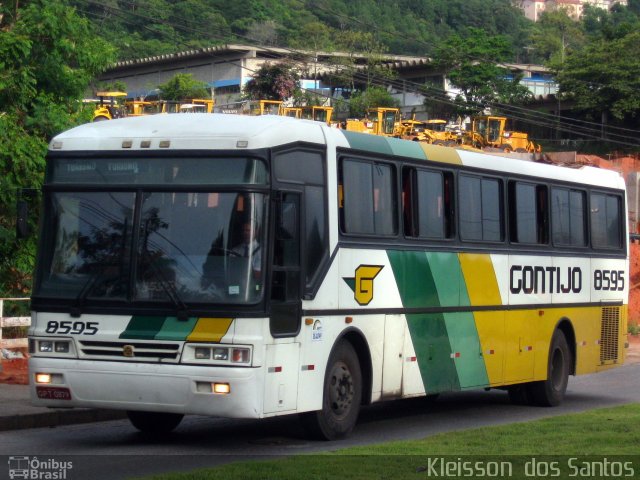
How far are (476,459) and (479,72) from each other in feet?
261

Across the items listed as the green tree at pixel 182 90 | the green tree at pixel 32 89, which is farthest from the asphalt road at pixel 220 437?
the green tree at pixel 182 90

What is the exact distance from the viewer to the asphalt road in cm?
1106

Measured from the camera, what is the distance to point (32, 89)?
68.9 ft

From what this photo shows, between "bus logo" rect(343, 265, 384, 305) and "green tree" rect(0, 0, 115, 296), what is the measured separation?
9050 mm

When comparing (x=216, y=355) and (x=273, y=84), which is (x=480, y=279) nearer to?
(x=216, y=355)

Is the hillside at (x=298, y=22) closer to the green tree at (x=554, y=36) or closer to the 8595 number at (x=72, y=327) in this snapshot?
the green tree at (x=554, y=36)

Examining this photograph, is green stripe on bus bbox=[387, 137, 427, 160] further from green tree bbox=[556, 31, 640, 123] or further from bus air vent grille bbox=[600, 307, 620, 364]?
green tree bbox=[556, 31, 640, 123]

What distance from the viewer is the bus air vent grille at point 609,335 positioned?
19.4 meters

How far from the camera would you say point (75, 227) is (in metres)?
12.0

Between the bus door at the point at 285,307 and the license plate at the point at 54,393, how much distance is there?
1940mm

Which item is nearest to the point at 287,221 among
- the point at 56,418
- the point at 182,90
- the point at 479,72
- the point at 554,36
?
the point at 56,418

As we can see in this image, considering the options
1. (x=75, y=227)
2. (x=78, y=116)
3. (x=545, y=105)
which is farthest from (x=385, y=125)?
(x=75, y=227)

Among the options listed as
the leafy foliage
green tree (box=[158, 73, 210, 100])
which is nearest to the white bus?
the leafy foliage

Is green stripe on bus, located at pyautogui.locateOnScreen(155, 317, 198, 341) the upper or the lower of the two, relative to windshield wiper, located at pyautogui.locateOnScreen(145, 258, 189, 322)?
lower
